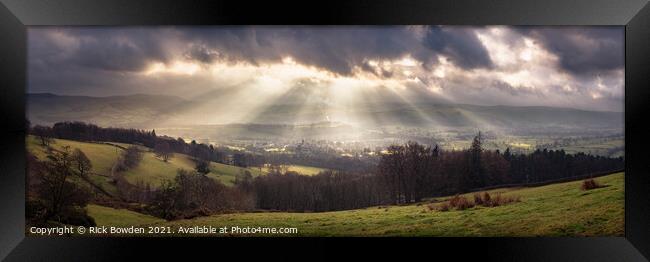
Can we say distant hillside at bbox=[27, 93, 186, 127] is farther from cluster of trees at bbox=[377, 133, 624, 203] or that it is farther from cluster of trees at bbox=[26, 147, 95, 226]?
cluster of trees at bbox=[377, 133, 624, 203]

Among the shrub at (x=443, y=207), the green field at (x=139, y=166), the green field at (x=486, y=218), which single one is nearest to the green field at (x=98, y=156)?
the green field at (x=139, y=166)

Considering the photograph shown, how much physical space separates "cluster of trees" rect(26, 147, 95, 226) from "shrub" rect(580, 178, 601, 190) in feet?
33.0

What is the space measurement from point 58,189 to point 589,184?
10.9 metres

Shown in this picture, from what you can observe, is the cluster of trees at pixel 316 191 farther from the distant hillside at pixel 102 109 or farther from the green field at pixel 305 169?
the distant hillside at pixel 102 109

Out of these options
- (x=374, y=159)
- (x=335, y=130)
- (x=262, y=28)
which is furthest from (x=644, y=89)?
(x=262, y=28)

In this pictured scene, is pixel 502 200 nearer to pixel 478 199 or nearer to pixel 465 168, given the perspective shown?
pixel 478 199

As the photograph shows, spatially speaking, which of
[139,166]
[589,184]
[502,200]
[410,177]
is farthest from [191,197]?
[589,184]

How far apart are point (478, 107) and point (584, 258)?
351 cm

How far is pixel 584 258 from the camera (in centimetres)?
797

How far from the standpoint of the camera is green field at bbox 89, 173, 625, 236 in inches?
322

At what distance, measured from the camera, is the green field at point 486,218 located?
8.18 m

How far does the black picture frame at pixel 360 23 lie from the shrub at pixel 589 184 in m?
0.53

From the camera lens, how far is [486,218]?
8445mm

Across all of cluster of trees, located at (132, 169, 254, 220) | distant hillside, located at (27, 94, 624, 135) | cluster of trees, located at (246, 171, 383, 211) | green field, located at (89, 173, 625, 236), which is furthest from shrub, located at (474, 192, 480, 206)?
cluster of trees, located at (132, 169, 254, 220)
